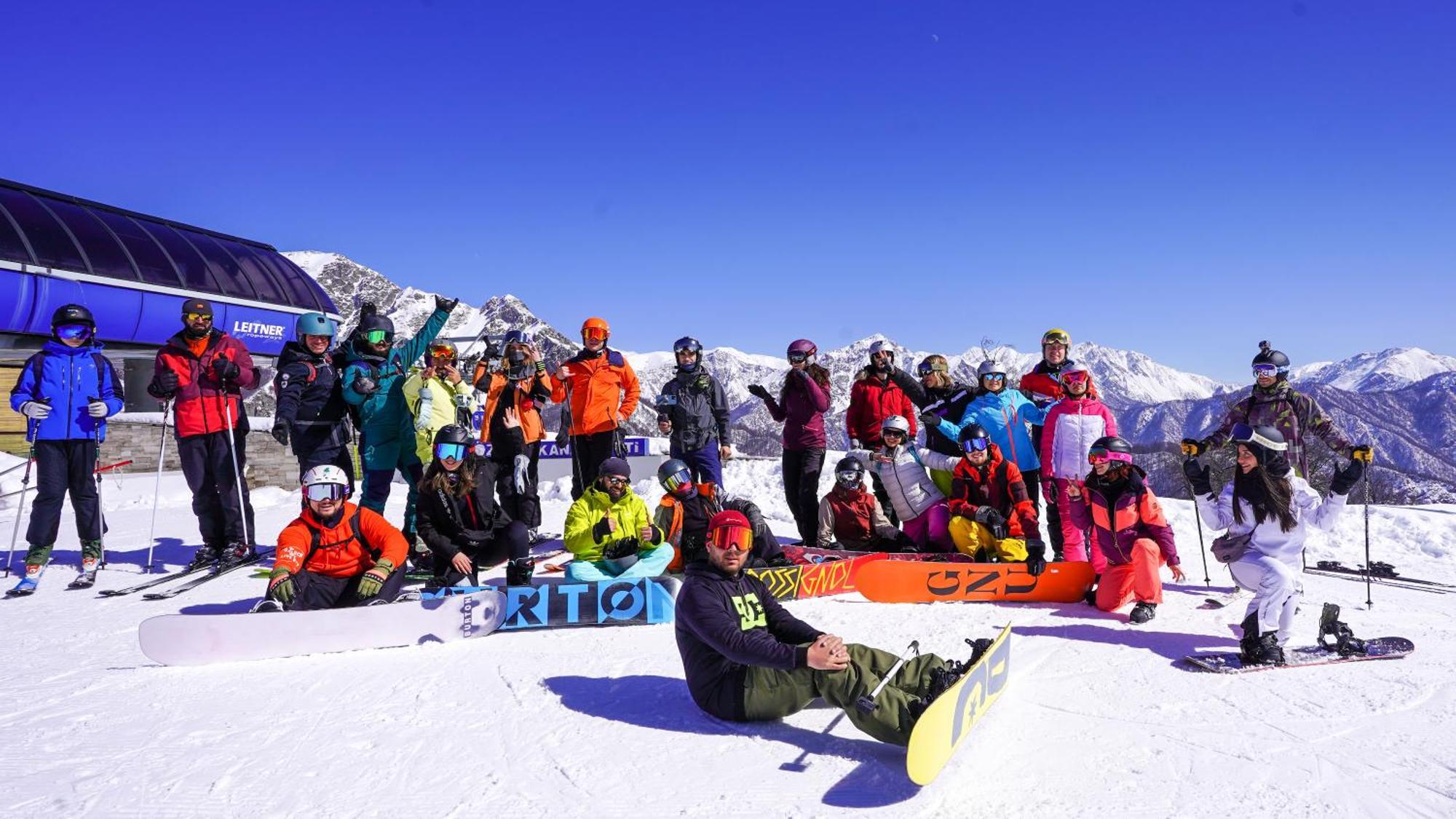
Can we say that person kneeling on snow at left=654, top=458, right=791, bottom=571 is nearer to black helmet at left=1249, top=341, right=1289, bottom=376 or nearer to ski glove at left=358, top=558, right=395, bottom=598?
ski glove at left=358, top=558, right=395, bottom=598

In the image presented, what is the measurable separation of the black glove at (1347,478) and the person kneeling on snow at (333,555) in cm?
597

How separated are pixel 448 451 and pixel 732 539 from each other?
11.0 ft

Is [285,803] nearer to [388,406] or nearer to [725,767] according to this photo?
[725,767]

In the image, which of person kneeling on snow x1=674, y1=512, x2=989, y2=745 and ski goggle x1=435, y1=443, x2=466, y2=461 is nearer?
person kneeling on snow x1=674, y1=512, x2=989, y2=745

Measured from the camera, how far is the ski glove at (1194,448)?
5.97 meters

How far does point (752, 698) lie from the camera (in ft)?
12.0

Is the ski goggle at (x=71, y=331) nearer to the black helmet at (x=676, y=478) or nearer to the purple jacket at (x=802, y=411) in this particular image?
the black helmet at (x=676, y=478)

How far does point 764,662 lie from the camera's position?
3389 mm

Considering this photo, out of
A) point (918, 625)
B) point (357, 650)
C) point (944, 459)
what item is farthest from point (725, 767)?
point (944, 459)

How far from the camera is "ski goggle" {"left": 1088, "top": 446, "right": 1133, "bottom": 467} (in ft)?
19.2

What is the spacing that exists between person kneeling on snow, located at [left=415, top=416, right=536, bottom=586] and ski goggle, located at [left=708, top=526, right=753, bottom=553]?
290 cm

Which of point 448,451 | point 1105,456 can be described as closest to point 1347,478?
point 1105,456

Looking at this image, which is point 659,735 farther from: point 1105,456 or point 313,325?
point 313,325

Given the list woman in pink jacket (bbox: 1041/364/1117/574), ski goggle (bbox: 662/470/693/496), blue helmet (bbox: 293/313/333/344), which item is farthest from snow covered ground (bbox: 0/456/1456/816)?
blue helmet (bbox: 293/313/333/344)
